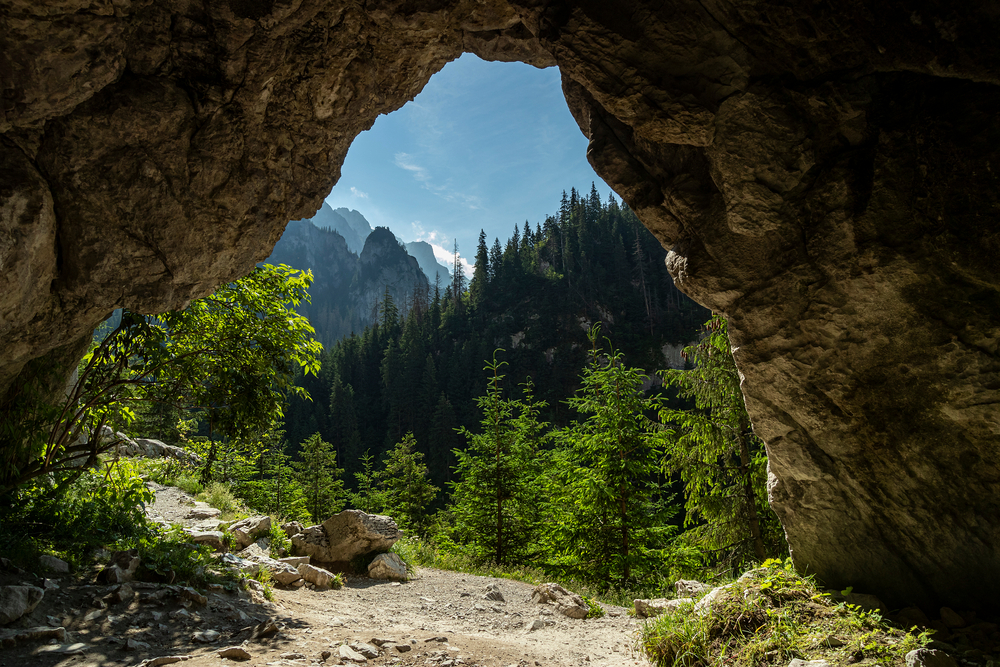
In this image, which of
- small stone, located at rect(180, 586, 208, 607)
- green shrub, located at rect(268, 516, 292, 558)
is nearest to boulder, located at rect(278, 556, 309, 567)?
green shrub, located at rect(268, 516, 292, 558)

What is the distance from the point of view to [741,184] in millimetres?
5137

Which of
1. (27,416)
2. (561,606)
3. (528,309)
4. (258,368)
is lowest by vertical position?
(561,606)

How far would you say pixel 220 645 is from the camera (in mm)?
4512

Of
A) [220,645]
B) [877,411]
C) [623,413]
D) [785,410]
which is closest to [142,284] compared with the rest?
[220,645]

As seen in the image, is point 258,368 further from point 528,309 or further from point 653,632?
point 528,309

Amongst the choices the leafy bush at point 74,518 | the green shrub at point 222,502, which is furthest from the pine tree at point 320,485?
the leafy bush at point 74,518

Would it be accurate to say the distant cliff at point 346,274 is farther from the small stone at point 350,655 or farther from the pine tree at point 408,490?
the small stone at point 350,655

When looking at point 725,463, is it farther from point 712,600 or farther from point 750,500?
point 712,600

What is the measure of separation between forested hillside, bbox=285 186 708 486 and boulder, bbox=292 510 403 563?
48.7m

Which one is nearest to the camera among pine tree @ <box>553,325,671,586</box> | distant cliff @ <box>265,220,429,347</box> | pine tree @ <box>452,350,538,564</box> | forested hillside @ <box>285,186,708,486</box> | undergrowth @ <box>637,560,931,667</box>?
undergrowth @ <box>637,560,931,667</box>

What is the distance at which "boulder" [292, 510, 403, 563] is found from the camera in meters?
9.88

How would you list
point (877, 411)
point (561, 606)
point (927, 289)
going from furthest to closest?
point (561, 606) < point (877, 411) < point (927, 289)

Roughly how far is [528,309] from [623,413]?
71629mm

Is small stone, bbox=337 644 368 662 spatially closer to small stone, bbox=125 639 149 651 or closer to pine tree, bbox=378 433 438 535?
small stone, bbox=125 639 149 651
